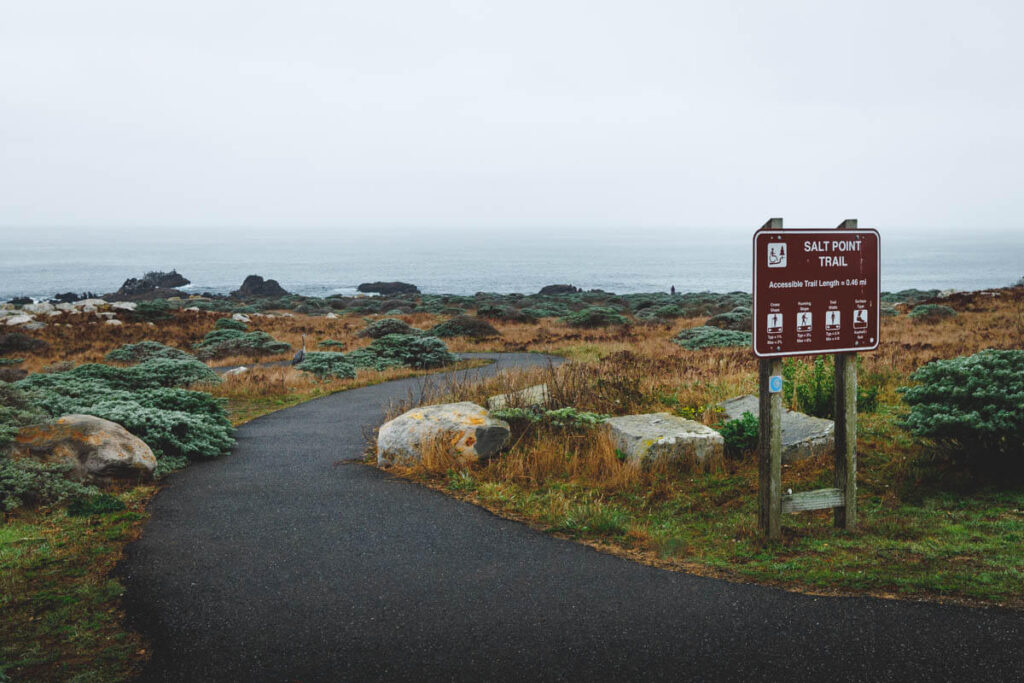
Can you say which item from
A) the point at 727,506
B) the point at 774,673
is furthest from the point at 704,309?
the point at 774,673

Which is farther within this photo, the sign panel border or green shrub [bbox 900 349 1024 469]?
green shrub [bbox 900 349 1024 469]

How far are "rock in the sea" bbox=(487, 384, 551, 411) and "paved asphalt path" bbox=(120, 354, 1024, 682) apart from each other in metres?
3.29

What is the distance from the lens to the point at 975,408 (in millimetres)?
6633

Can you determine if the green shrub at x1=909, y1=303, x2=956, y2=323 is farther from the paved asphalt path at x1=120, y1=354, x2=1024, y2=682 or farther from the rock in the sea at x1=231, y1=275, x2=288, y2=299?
the rock in the sea at x1=231, y1=275, x2=288, y2=299

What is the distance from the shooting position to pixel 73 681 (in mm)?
3797

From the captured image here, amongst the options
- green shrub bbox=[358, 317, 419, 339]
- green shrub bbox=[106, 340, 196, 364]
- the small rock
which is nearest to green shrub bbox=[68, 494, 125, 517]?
green shrub bbox=[106, 340, 196, 364]

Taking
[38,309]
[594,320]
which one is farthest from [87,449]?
[38,309]

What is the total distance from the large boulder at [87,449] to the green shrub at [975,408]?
8704 mm

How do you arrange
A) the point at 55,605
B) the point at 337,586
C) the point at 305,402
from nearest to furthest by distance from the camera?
the point at 55,605 < the point at 337,586 < the point at 305,402

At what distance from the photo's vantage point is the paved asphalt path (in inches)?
155

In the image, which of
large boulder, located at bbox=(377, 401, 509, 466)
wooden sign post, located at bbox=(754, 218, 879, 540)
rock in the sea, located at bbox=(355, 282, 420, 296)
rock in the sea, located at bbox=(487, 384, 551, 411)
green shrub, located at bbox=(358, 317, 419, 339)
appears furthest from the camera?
rock in the sea, located at bbox=(355, 282, 420, 296)

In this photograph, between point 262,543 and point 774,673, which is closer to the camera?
point 774,673

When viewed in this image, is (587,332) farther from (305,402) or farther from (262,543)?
(262,543)

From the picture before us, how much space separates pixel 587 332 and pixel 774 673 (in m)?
28.2
